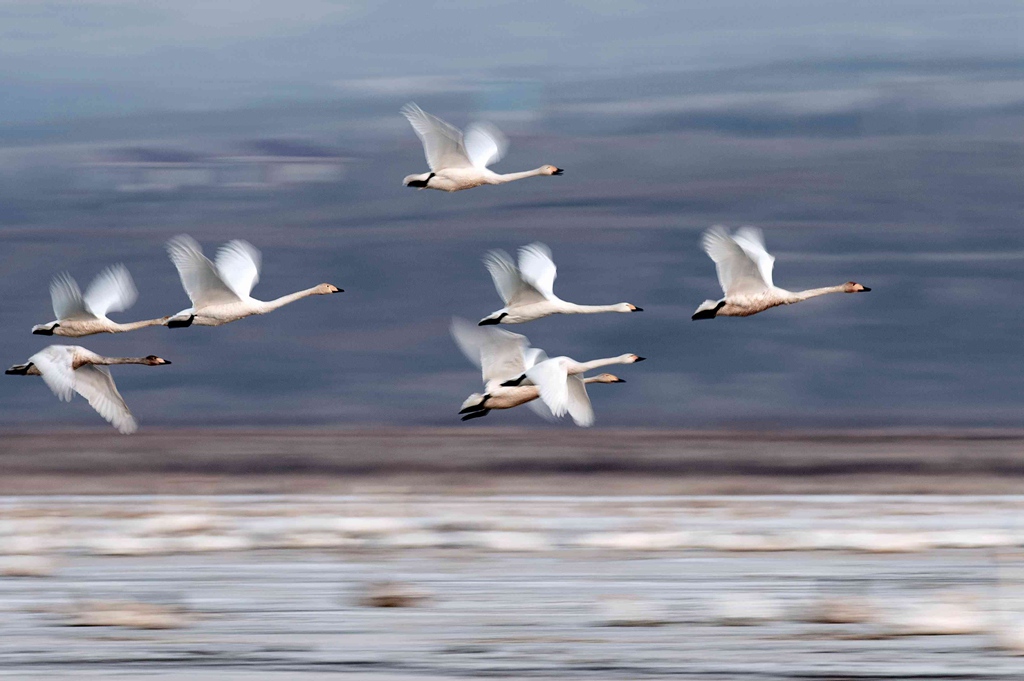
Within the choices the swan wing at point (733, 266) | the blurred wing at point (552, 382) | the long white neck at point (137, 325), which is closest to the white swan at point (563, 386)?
the blurred wing at point (552, 382)

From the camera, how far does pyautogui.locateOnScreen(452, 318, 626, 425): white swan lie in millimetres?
26516

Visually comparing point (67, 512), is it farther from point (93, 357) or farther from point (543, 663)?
point (543, 663)

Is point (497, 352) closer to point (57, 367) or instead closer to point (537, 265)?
point (537, 265)

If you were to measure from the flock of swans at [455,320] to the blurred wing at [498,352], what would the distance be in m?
0.01

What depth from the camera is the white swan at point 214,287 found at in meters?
25.6

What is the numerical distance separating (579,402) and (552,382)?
3.91 ft

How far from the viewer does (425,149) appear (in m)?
25.7

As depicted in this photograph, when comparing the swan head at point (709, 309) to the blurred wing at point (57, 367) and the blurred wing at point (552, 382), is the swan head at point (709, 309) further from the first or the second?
the blurred wing at point (57, 367)

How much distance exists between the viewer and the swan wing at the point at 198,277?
25578mm

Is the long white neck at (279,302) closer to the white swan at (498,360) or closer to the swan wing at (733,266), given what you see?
the white swan at (498,360)

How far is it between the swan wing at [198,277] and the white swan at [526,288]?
3.11 m

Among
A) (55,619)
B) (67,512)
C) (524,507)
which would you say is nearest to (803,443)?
(524,507)

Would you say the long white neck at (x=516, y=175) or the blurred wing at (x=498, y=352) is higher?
the long white neck at (x=516, y=175)

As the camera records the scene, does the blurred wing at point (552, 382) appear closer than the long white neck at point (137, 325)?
Yes
